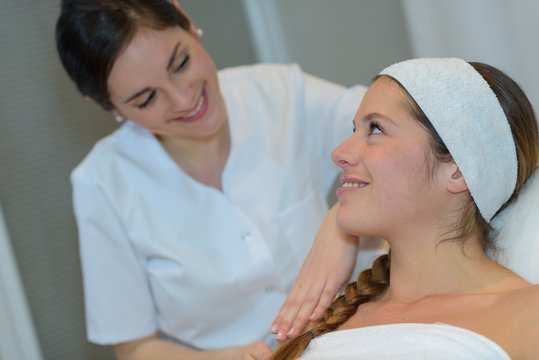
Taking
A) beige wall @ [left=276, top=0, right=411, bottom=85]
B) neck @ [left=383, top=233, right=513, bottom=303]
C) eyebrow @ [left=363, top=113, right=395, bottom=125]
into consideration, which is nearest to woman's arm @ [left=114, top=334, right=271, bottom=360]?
neck @ [left=383, top=233, right=513, bottom=303]

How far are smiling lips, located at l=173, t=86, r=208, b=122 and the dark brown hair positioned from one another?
219mm

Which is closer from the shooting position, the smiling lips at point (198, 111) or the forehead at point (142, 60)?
the forehead at point (142, 60)

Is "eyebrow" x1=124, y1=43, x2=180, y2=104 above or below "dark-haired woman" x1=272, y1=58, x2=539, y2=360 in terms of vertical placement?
above

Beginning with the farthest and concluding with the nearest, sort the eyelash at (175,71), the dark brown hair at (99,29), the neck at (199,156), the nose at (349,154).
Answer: the neck at (199,156) < the eyelash at (175,71) < the dark brown hair at (99,29) < the nose at (349,154)

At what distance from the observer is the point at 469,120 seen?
1316 millimetres

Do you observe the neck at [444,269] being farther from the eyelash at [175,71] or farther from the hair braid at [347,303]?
the eyelash at [175,71]

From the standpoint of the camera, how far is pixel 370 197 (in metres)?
1.42

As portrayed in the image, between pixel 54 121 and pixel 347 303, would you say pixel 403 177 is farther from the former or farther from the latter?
pixel 54 121

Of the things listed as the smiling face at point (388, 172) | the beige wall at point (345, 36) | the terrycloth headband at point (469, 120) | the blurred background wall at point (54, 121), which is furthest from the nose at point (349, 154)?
the beige wall at point (345, 36)

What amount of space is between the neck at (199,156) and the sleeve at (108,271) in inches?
10.7

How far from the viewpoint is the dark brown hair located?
1687 millimetres

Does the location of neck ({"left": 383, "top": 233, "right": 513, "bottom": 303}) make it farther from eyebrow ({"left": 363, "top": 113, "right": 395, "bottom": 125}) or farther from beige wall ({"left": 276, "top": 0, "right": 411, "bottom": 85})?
beige wall ({"left": 276, "top": 0, "right": 411, "bottom": 85})

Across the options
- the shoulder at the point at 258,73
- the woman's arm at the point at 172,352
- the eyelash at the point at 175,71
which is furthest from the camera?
the shoulder at the point at 258,73

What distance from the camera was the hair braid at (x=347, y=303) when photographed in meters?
1.41
